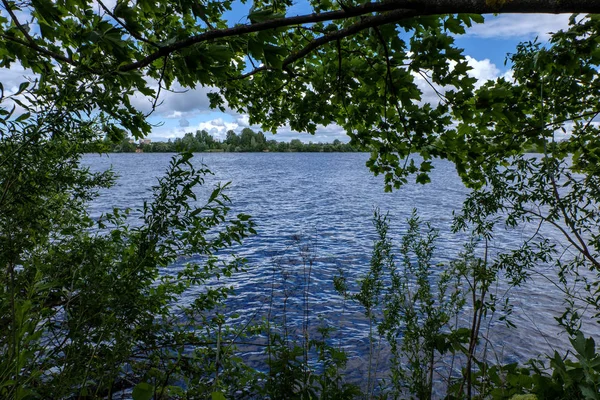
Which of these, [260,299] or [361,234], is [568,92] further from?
[361,234]

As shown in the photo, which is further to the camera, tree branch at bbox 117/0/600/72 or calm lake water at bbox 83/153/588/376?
calm lake water at bbox 83/153/588/376

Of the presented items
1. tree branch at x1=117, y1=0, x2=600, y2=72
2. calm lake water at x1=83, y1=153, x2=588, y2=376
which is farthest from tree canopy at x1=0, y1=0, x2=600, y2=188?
calm lake water at x1=83, y1=153, x2=588, y2=376

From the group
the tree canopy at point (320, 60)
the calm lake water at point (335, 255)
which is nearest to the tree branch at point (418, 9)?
the tree canopy at point (320, 60)

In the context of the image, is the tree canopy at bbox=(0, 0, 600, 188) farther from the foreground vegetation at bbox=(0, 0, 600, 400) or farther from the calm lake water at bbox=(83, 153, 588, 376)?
the calm lake water at bbox=(83, 153, 588, 376)

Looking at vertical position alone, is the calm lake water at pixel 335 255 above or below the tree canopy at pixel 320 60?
below

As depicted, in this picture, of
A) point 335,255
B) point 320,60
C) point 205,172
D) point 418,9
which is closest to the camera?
point 418,9

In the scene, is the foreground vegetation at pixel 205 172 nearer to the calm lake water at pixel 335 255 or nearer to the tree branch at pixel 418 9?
the tree branch at pixel 418 9

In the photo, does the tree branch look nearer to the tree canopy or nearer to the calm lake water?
the tree canopy

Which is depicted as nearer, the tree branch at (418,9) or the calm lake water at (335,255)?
the tree branch at (418,9)

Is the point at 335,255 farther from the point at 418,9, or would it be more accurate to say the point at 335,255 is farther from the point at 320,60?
the point at 418,9

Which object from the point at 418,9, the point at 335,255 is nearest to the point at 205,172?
the point at 418,9

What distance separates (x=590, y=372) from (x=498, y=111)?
3102mm

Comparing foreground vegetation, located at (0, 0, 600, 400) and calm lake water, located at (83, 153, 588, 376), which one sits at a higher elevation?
foreground vegetation, located at (0, 0, 600, 400)

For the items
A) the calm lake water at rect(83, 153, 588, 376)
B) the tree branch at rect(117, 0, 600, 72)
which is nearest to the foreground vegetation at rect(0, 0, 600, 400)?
the tree branch at rect(117, 0, 600, 72)
